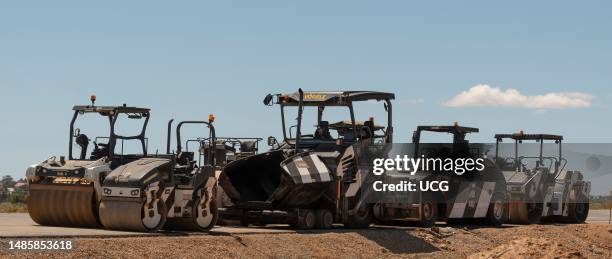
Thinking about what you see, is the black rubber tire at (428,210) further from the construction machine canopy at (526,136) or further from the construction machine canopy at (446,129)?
the construction machine canopy at (526,136)

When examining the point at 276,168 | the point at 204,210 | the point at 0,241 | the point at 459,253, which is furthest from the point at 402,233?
the point at 0,241

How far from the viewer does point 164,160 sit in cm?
2494

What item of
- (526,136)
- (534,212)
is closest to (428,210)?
(534,212)

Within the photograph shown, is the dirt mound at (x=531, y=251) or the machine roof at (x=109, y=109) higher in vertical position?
the machine roof at (x=109, y=109)

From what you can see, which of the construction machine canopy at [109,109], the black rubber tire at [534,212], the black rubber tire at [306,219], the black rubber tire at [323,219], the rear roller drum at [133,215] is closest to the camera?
the rear roller drum at [133,215]

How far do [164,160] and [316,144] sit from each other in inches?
241

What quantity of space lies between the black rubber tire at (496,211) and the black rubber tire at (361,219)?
5897mm

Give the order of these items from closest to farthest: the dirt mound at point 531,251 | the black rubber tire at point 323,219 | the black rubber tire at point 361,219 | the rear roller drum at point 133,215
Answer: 1. the rear roller drum at point 133,215
2. the dirt mound at point 531,251
3. the black rubber tire at point 323,219
4. the black rubber tire at point 361,219

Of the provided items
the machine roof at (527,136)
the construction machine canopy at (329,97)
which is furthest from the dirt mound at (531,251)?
the machine roof at (527,136)

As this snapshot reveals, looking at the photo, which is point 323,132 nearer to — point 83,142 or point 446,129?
point 446,129

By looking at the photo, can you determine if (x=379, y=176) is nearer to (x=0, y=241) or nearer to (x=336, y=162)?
(x=336, y=162)

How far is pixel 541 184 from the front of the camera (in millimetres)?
37438

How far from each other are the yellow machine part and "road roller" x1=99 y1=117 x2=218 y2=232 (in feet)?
2.62

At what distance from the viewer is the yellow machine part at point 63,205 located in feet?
82.3
